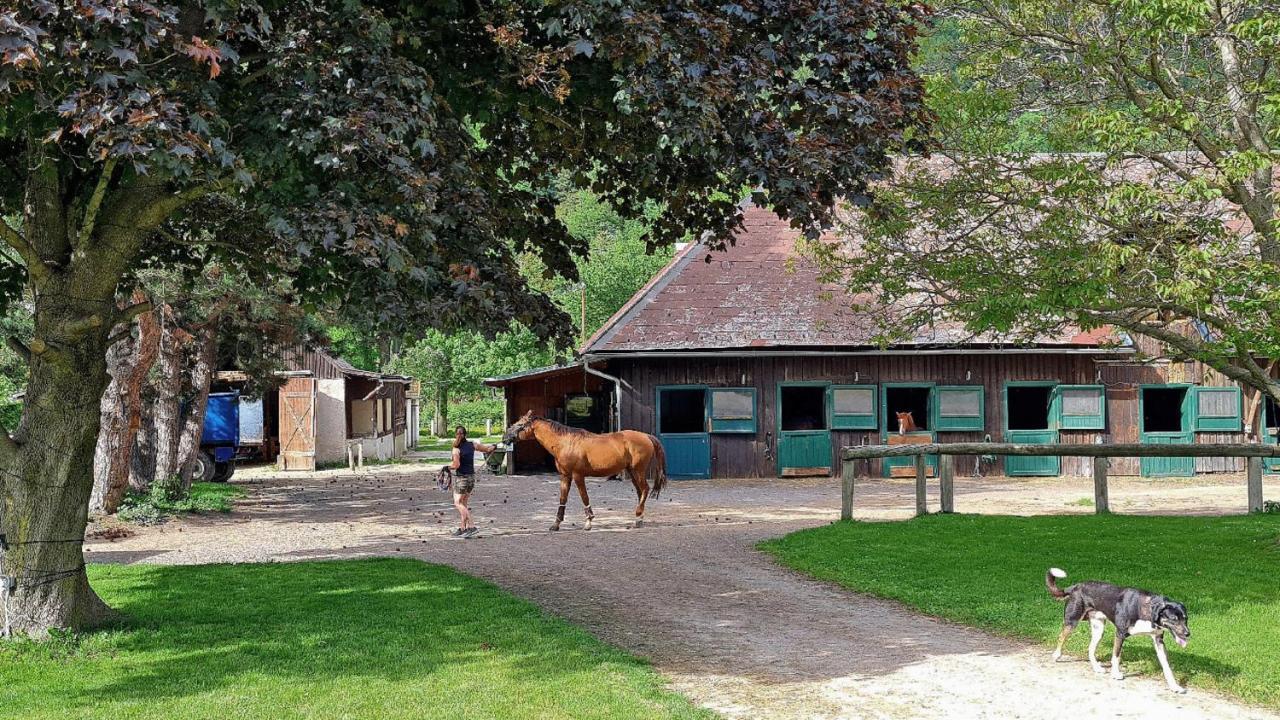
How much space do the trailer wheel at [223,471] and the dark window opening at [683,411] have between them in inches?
435

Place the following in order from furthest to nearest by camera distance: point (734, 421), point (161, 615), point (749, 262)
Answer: point (749, 262) < point (734, 421) < point (161, 615)

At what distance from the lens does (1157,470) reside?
27.8 metres

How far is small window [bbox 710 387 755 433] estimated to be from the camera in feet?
89.3

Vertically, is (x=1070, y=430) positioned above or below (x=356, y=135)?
below

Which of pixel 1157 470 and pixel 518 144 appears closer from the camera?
pixel 518 144

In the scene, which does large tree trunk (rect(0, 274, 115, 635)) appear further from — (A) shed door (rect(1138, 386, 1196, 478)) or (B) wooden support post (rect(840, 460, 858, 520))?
(A) shed door (rect(1138, 386, 1196, 478))

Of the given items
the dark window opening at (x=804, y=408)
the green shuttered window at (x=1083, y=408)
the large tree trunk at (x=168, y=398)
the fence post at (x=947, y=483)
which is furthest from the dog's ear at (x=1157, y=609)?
the green shuttered window at (x=1083, y=408)

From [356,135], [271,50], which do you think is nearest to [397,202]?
[356,135]

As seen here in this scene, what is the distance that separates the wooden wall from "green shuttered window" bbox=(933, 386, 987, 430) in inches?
7.4

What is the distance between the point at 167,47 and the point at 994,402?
2347cm

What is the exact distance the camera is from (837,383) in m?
27.4

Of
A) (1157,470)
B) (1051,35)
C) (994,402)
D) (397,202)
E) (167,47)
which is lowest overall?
(1157,470)

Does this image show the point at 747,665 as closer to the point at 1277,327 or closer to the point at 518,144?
the point at 518,144

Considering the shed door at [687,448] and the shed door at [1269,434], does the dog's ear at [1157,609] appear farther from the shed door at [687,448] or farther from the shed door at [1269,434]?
the shed door at [1269,434]
